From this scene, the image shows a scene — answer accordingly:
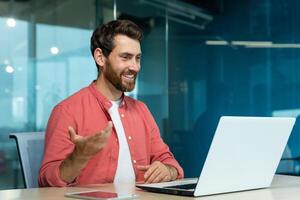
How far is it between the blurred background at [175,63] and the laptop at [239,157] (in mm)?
3013

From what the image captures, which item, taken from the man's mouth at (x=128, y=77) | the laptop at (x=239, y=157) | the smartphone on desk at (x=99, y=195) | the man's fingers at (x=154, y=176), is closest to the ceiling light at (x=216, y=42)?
the man's mouth at (x=128, y=77)

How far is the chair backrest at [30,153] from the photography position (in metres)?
2.21

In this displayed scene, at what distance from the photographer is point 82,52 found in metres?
4.90

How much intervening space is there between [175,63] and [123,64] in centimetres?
294

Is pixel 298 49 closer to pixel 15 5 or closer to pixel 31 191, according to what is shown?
pixel 15 5

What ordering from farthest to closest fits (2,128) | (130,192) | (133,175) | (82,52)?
(82,52) < (2,128) < (133,175) < (130,192)

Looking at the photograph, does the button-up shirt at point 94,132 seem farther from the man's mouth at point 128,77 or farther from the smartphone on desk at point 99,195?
the smartphone on desk at point 99,195

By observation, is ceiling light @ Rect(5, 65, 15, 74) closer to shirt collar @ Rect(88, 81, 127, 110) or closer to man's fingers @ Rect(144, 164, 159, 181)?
shirt collar @ Rect(88, 81, 127, 110)

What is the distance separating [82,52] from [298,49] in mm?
1867

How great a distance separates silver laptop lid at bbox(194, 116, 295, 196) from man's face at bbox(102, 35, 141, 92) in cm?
81

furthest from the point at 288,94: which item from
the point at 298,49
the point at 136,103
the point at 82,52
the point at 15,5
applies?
the point at 136,103

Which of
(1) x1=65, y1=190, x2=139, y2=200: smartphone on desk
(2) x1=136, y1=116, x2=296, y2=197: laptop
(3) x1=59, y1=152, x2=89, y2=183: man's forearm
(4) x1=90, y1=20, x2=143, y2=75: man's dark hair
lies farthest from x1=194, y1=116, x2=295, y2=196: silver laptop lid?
(4) x1=90, y1=20, x2=143, y2=75: man's dark hair

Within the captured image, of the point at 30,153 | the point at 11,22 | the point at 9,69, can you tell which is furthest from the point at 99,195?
the point at 11,22

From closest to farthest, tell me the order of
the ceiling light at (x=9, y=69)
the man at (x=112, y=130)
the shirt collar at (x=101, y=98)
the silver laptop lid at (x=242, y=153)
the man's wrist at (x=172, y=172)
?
the silver laptop lid at (x=242, y=153) → the man at (x=112, y=130) → the man's wrist at (x=172, y=172) → the shirt collar at (x=101, y=98) → the ceiling light at (x=9, y=69)
